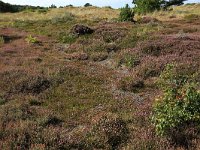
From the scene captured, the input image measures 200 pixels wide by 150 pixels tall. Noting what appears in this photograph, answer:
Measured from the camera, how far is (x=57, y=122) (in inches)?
498

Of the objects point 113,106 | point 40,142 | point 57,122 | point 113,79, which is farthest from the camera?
point 113,79

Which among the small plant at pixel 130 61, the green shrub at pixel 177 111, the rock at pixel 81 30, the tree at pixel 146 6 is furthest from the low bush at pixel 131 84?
the tree at pixel 146 6

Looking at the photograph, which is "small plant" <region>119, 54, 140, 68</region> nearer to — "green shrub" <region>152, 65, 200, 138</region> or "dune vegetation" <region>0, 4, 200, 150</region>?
"dune vegetation" <region>0, 4, 200, 150</region>

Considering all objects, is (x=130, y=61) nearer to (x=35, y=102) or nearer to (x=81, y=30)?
(x=35, y=102)

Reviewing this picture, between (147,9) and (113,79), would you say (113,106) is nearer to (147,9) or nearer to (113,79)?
(113,79)

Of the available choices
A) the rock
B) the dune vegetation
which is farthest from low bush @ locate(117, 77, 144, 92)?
the rock

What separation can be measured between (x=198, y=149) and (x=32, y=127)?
4781 millimetres

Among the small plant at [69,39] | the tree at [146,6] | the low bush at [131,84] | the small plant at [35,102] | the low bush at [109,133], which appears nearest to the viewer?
the low bush at [109,133]

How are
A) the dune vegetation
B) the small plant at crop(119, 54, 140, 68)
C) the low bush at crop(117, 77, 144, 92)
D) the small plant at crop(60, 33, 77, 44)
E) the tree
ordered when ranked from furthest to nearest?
the tree, the small plant at crop(60, 33, 77, 44), the small plant at crop(119, 54, 140, 68), the low bush at crop(117, 77, 144, 92), the dune vegetation

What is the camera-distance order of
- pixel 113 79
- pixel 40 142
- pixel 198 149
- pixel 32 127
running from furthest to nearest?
pixel 113 79
pixel 32 127
pixel 40 142
pixel 198 149

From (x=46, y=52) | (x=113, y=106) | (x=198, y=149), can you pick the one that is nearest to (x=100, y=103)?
(x=113, y=106)

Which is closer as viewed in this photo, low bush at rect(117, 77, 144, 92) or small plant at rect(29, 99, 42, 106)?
small plant at rect(29, 99, 42, 106)

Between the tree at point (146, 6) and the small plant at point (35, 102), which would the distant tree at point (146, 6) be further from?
the small plant at point (35, 102)

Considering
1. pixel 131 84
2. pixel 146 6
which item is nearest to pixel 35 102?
pixel 131 84
